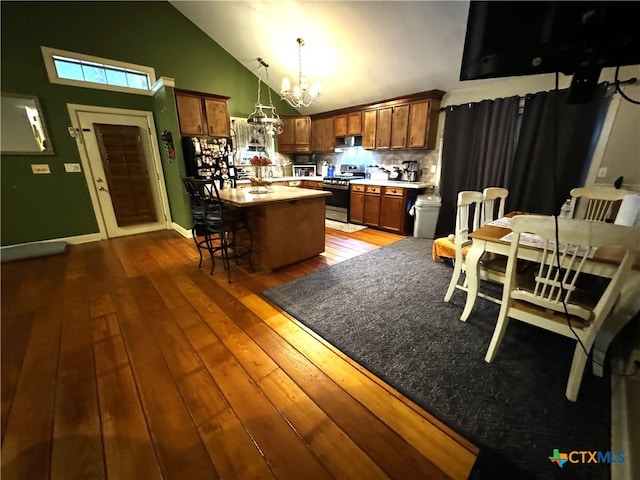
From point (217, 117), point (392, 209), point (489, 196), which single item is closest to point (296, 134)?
point (217, 117)

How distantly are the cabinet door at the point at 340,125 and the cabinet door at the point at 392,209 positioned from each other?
171cm

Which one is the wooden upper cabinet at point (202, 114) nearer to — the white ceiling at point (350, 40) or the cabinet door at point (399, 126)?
the white ceiling at point (350, 40)

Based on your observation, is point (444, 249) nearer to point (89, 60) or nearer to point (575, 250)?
point (575, 250)

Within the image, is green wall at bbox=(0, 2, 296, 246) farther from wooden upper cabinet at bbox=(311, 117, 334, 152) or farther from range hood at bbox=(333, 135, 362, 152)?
range hood at bbox=(333, 135, 362, 152)

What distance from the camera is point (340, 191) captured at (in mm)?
5129

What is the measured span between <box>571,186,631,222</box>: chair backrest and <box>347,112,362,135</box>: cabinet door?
11.6ft

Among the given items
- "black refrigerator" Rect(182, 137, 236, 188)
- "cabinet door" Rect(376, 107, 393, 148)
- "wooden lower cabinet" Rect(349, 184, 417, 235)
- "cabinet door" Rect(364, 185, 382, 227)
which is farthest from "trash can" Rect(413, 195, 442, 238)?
"black refrigerator" Rect(182, 137, 236, 188)

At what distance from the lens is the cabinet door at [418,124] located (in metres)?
4.02

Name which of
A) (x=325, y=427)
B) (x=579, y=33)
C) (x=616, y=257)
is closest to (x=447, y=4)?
(x=579, y=33)

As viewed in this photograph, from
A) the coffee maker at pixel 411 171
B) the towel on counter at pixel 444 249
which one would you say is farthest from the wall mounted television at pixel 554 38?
the coffee maker at pixel 411 171

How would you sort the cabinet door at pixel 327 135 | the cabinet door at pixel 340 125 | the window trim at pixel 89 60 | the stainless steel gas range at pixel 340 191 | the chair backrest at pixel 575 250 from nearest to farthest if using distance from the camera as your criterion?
the chair backrest at pixel 575 250 → the window trim at pixel 89 60 → the stainless steel gas range at pixel 340 191 → the cabinet door at pixel 340 125 → the cabinet door at pixel 327 135

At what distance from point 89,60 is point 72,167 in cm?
161

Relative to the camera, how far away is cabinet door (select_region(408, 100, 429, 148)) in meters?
4.02

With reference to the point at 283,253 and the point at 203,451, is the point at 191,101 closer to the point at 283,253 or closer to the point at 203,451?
the point at 283,253
